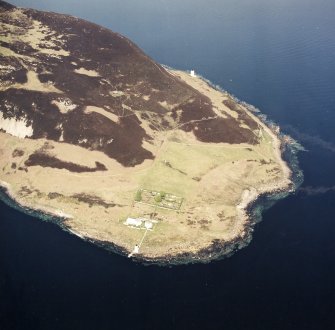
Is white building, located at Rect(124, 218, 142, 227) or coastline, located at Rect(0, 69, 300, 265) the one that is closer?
coastline, located at Rect(0, 69, 300, 265)

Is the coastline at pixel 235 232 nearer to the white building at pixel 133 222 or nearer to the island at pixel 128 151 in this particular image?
the island at pixel 128 151

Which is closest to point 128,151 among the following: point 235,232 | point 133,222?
point 133,222

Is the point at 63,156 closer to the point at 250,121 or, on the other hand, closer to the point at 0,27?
the point at 250,121

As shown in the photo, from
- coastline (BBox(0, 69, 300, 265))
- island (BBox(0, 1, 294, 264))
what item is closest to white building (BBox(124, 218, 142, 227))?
island (BBox(0, 1, 294, 264))

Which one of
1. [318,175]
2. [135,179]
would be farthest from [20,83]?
[318,175]

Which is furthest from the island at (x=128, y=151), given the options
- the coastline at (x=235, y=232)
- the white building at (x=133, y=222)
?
the white building at (x=133, y=222)

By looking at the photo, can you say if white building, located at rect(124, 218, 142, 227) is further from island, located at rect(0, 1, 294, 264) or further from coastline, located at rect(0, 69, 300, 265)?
coastline, located at rect(0, 69, 300, 265)

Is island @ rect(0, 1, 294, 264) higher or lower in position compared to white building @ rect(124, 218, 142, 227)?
higher
